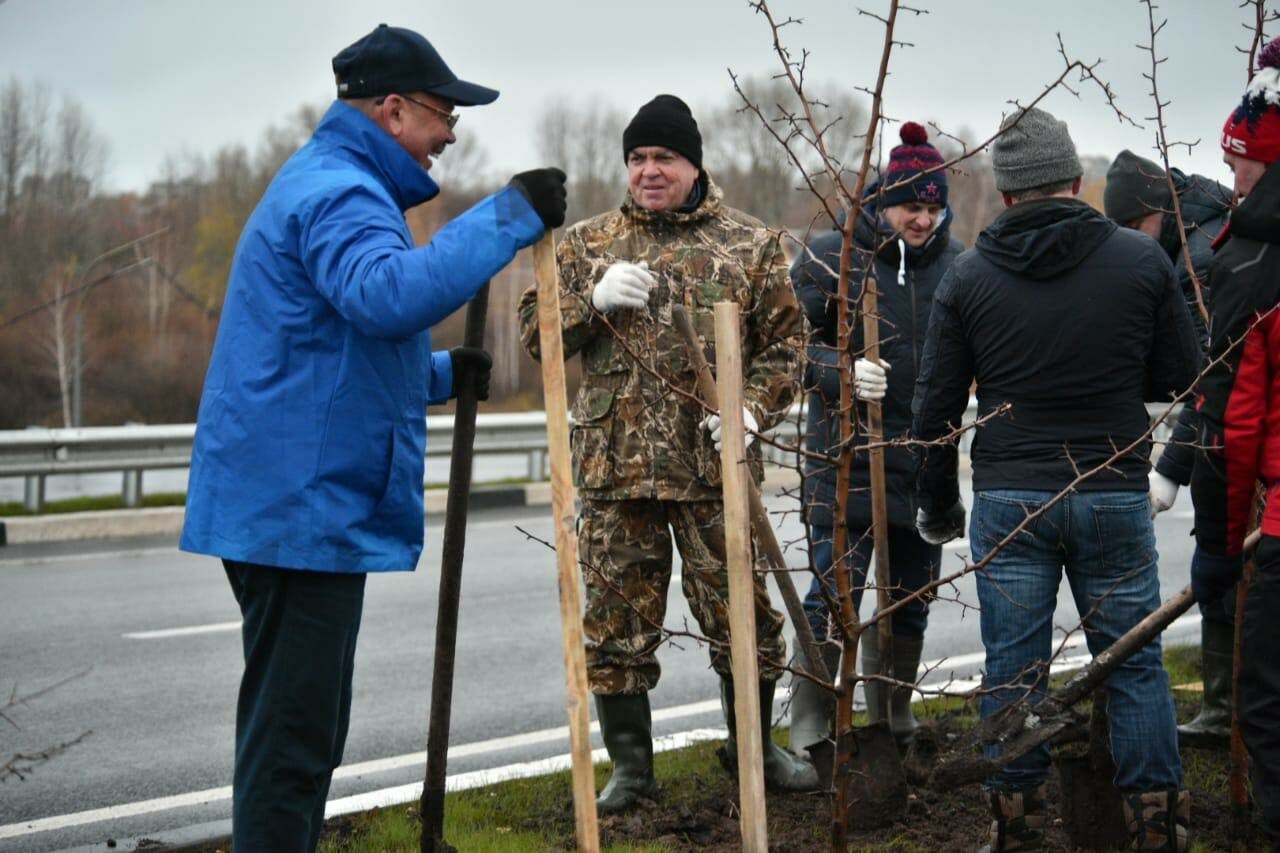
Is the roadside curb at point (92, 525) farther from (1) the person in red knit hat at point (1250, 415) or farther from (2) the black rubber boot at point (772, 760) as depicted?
(1) the person in red knit hat at point (1250, 415)

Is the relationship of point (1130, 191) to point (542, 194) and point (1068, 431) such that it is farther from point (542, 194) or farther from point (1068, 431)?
point (542, 194)

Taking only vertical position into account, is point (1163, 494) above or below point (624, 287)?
below

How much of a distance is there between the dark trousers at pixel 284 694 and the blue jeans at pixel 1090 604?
67.9 inches

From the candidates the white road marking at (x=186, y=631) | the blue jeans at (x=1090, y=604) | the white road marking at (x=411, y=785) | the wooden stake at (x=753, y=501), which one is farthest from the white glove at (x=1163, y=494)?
the white road marking at (x=186, y=631)

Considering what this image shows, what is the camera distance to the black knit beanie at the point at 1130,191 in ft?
18.6

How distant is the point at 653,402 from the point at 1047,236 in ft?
4.31

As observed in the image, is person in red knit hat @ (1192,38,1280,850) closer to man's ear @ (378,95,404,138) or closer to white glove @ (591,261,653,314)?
white glove @ (591,261,653,314)

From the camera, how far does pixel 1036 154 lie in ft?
13.6

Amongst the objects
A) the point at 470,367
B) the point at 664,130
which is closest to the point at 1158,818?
the point at 470,367

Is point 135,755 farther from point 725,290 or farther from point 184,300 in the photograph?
point 184,300

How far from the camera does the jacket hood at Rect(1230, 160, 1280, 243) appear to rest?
A: 11.3 ft

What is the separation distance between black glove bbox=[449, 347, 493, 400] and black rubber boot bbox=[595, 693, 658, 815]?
139 centimetres

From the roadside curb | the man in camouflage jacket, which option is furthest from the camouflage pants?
the roadside curb

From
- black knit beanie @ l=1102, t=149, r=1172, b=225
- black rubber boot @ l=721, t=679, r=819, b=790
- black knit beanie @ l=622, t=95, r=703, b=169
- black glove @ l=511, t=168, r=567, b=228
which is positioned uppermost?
black knit beanie @ l=622, t=95, r=703, b=169
